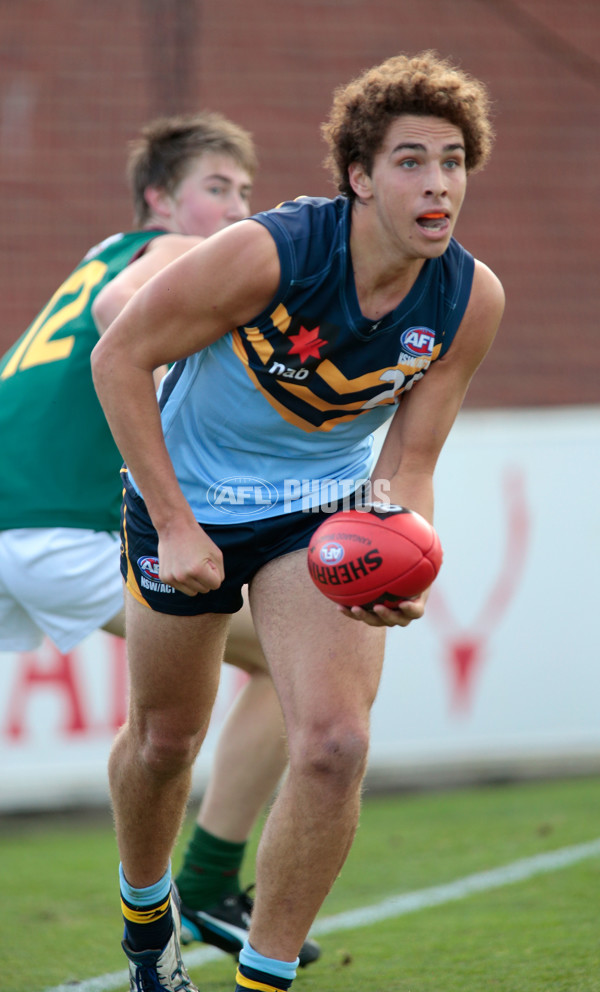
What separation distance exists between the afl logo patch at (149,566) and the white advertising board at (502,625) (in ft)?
11.2

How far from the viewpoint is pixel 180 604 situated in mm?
2770

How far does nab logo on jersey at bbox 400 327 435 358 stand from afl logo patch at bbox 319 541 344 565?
0.50 m

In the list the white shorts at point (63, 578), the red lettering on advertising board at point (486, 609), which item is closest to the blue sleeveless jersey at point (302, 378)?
the white shorts at point (63, 578)

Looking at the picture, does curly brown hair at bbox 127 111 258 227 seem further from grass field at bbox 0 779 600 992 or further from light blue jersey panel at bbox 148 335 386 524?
grass field at bbox 0 779 600 992

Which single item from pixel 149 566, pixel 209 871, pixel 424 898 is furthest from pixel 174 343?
pixel 424 898

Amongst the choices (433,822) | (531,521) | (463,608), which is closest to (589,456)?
(531,521)

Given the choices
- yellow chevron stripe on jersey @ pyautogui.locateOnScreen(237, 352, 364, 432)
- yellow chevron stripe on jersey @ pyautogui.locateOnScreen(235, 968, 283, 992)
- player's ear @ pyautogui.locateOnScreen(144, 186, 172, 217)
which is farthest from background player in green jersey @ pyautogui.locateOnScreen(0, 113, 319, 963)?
yellow chevron stripe on jersey @ pyautogui.locateOnScreen(235, 968, 283, 992)

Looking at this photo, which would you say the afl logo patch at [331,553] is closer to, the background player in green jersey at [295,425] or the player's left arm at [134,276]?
the background player in green jersey at [295,425]

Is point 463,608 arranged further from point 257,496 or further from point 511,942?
point 257,496

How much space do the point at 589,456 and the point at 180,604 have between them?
4481 mm

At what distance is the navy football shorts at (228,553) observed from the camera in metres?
2.78

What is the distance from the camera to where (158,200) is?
3.94 meters

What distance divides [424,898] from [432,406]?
89.9 inches

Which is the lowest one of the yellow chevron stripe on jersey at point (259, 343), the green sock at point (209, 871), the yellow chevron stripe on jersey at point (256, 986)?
the green sock at point (209, 871)
